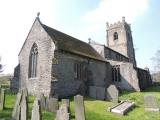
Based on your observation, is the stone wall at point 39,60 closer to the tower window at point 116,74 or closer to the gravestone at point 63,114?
the gravestone at point 63,114

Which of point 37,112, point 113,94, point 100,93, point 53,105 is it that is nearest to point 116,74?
point 100,93

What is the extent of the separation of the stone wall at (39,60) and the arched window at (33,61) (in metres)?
0.36

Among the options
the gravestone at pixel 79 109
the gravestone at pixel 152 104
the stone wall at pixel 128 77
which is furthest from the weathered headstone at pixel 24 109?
the stone wall at pixel 128 77

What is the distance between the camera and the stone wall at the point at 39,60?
17.3 meters

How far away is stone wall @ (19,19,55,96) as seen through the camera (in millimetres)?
17328

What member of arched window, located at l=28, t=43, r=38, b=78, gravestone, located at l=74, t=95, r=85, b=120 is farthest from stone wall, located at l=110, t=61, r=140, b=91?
gravestone, located at l=74, t=95, r=85, b=120

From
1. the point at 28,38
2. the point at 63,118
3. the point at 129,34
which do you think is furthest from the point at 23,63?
the point at 129,34

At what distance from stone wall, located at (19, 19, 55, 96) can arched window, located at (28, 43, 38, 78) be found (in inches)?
14.2

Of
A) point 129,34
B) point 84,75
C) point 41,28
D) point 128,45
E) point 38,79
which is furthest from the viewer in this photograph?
point 129,34

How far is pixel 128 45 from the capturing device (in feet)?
138

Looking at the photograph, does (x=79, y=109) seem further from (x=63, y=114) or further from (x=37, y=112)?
(x=37, y=112)

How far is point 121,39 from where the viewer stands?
4197 centimetres

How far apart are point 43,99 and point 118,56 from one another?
85.0 ft

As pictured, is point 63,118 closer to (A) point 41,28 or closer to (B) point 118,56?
(A) point 41,28
